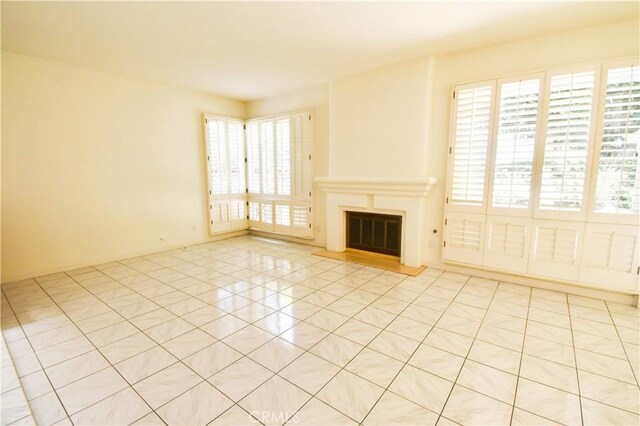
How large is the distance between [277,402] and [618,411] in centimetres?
193

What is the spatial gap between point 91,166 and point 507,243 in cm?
550

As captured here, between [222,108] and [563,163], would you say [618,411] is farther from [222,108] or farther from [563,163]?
[222,108]

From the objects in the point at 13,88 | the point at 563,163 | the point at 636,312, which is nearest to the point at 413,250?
the point at 563,163

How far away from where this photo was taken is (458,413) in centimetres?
161

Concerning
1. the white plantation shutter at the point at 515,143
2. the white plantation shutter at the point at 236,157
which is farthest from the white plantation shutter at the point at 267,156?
the white plantation shutter at the point at 515,143

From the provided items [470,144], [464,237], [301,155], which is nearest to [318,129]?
[301,155]

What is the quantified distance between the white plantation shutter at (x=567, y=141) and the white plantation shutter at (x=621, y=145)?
0.13 m

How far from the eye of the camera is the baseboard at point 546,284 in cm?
295

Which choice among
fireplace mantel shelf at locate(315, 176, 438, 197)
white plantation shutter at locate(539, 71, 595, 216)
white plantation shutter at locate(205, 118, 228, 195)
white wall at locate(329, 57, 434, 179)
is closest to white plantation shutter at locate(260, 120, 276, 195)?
white plantation shutter at locate(205, 118, 228, 195)

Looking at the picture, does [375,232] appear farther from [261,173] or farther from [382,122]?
[261,173]

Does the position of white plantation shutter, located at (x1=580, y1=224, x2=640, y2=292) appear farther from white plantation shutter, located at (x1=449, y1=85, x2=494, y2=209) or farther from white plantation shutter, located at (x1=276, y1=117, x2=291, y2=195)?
white plantation shutter, located at (x1=276, y1=117, x2=291, y2=195)

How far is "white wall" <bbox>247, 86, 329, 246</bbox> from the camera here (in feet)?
15.9

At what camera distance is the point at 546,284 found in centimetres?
329
